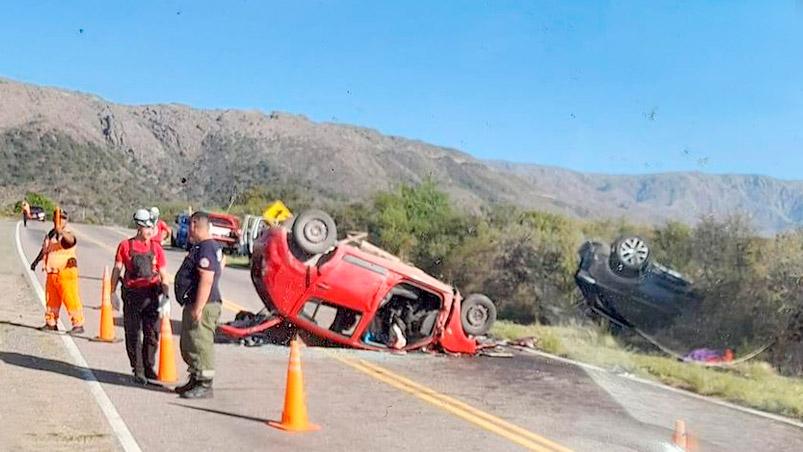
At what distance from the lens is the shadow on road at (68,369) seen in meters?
9.52

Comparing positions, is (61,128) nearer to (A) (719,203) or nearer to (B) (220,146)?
(B) (220,146)

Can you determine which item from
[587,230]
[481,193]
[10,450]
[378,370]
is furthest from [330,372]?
[481,193]

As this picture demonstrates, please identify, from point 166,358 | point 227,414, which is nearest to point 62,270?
point 166,358

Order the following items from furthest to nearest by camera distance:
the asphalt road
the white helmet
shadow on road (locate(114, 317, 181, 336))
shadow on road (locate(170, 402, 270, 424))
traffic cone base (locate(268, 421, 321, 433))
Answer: shadow on road (locate(114, 317, 181, 336))
the white helmet
shadow on road (locate(170, 402, 270, 424))
traffic cone base (locate(268, 421, 321, 433))
the asphalt road

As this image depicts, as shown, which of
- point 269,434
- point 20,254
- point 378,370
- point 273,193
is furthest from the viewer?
point 273,193

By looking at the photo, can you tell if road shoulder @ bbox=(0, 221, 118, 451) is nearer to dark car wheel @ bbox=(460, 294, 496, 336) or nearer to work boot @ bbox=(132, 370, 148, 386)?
work boot @ bbox=(132, 370, 148, 386)

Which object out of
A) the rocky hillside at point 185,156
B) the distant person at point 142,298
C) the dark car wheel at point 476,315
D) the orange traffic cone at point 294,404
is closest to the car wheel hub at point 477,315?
the dark car wheel at point 476,315

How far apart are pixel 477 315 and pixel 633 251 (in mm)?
2599

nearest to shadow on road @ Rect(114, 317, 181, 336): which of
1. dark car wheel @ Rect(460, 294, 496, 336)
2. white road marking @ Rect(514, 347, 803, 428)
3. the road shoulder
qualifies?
the road shoulder

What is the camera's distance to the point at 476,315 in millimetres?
13445

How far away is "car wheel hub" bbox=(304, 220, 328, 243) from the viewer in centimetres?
1237

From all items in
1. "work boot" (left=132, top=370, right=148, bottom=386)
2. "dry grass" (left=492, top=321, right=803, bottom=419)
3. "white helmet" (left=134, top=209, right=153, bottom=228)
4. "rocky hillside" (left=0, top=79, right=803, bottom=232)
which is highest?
"rocky hillside" (left=0, top=79, right=803, bottom=232)

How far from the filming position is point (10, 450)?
678 cm

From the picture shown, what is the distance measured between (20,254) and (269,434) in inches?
987
